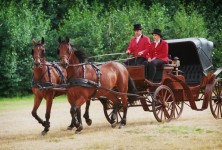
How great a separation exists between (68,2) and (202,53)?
89.6 feet

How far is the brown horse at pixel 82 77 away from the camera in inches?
489

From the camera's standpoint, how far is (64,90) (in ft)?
44.3

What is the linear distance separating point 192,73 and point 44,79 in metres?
5.11

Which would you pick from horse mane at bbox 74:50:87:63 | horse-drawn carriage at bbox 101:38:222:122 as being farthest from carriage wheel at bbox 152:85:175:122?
horse mane at bbox 74:50:87:63

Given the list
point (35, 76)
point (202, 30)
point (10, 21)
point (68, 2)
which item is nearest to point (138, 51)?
point (35, 76)

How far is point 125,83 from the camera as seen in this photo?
14.0 meters

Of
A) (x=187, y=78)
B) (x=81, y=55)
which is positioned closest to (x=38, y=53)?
(x=81, y=55)

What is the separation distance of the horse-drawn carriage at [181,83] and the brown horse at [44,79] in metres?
1.77

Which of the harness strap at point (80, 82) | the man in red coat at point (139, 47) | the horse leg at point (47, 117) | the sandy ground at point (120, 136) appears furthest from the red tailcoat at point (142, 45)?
the horse leg at point (47, 117)

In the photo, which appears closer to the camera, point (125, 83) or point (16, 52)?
point (125, 83)

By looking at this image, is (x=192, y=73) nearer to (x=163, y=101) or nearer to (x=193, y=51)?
(x=193, y=51)

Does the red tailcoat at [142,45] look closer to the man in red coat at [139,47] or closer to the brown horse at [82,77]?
the man in red coat at [139,47]

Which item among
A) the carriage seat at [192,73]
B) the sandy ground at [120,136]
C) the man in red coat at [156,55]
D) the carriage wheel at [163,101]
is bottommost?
the sandy ground at [120,136]

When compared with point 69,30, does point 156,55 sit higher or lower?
lower
